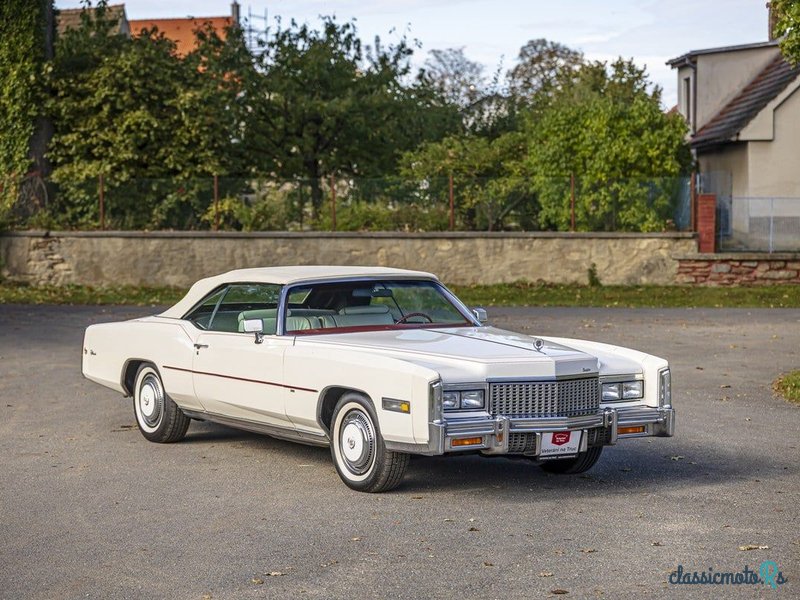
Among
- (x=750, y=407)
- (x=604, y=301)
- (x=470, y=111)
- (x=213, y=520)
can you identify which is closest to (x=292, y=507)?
(x=213, y=520)

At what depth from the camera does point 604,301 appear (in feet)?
86.3

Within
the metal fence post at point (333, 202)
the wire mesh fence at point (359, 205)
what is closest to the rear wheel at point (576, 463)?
the wire mesh fence at point (359, 205)

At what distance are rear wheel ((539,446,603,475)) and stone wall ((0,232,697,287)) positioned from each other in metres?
20.6

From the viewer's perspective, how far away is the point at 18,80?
1235 inches

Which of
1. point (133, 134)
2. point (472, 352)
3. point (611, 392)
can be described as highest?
point (133, 134)

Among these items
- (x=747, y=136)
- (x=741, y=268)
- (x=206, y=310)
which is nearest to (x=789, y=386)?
(x=206, y=310)

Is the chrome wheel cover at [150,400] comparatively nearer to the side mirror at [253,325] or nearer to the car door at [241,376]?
the car door at [241,376]

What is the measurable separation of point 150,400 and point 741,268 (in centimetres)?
2084

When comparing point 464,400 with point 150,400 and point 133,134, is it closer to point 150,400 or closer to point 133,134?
point 150,400

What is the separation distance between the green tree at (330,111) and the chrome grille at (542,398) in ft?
91.9

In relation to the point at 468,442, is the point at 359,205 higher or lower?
higher

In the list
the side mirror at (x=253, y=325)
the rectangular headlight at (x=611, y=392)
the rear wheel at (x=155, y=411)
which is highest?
the side mirror at (x=253, y=325)

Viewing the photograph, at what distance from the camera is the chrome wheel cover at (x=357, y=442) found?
326 inches
